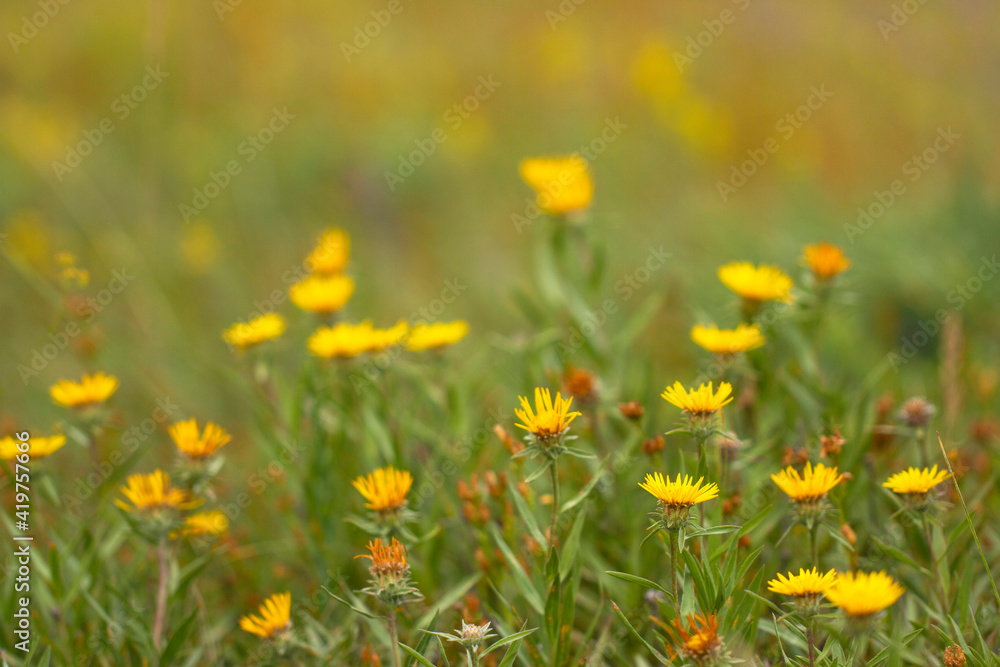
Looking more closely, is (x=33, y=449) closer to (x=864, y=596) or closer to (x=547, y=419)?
(x=547, y=419)

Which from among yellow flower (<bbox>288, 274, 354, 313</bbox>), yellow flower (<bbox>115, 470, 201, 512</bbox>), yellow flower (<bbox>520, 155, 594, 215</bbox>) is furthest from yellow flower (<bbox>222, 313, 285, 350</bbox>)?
yellow flower (<bbox>520, 155, 594, 215</bbox>)

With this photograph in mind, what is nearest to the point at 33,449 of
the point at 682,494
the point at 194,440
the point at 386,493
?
the point at 194,440

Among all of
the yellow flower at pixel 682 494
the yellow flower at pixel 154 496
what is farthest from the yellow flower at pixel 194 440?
the yellow flower at pixel 682 494

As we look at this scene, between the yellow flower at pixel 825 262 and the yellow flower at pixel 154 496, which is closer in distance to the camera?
the yellow flower at pixel 154 496

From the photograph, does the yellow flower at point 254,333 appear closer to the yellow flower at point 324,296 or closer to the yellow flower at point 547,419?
the yellow flower at point 324,296

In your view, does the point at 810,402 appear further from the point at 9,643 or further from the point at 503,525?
the point at 9,643

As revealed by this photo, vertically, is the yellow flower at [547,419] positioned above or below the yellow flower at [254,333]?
above

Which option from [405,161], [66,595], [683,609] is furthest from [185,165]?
[683,609]
